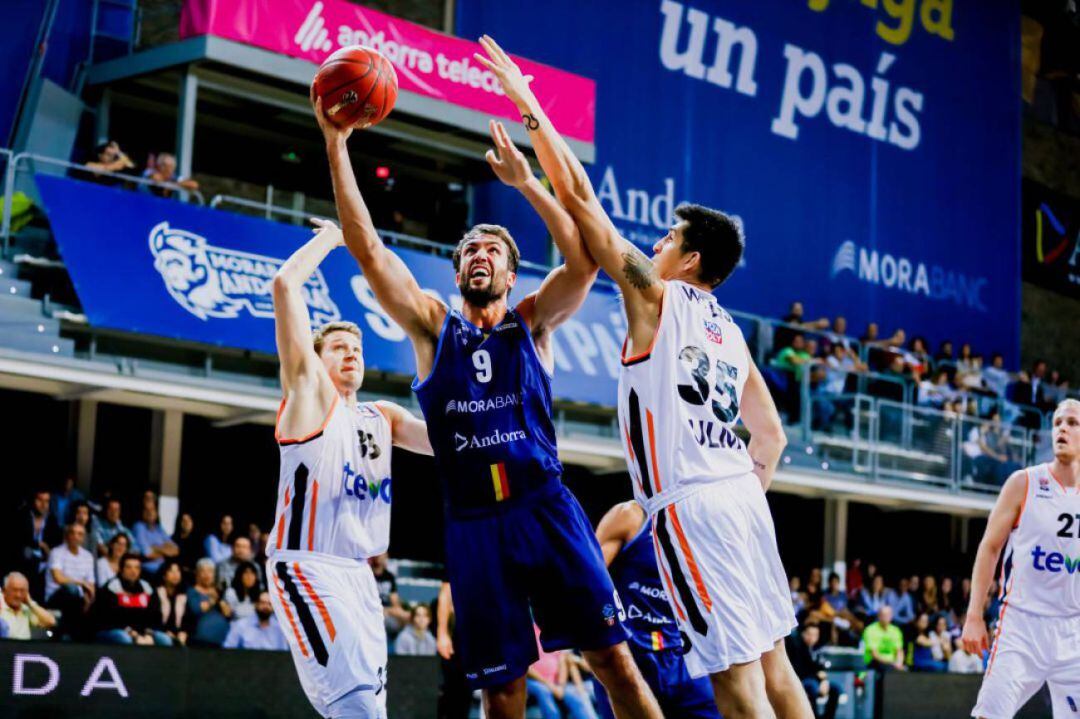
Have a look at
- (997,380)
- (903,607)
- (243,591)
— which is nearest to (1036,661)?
(243,591)

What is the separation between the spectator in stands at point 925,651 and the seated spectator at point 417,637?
7579 mm

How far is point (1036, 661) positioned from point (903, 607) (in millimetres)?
12468

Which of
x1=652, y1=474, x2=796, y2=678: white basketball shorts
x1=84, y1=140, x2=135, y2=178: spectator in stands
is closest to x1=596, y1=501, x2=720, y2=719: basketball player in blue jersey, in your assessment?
x1=652, y1=474, x2=796, y2=678: white basketball shorts

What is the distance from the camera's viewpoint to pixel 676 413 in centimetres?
598

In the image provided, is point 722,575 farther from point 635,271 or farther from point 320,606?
point 320,606

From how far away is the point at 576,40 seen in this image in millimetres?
22281

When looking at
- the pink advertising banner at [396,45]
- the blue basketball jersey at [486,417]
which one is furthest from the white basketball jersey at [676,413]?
the pink advertising banner at [396,45]

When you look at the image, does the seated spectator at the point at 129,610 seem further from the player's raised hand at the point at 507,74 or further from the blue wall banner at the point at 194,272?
the player's raised hand at the point at 507,74

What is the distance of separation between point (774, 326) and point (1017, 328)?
10405 millimetres

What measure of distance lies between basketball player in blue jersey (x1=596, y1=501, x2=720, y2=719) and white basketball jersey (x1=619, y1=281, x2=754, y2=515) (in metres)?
1.37

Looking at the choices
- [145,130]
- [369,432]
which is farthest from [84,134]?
[369,432]

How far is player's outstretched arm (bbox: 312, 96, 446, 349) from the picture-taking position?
5969 mm

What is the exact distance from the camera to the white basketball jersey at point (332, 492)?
676 centimetres

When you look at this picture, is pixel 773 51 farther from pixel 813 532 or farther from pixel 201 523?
pixel 201 523
